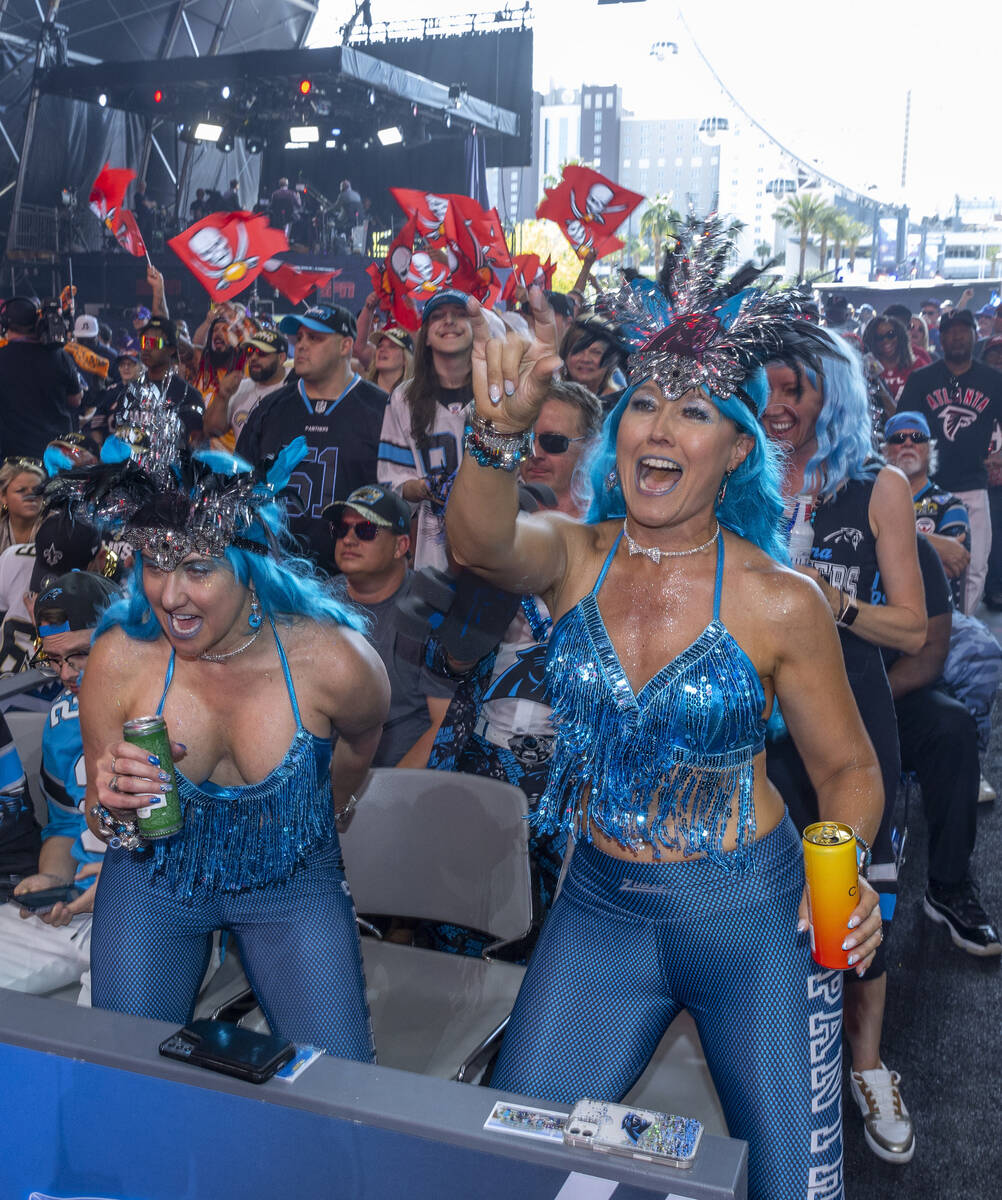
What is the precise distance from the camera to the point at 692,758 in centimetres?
186

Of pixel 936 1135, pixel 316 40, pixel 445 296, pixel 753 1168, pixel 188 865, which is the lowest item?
pixel 936 1135

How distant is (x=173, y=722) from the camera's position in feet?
7.32

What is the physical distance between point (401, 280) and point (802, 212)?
33.3m

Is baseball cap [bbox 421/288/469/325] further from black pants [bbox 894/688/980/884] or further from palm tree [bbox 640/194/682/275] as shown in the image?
black pants [bbox 894/688/980/884]

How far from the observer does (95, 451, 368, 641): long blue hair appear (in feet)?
7.25

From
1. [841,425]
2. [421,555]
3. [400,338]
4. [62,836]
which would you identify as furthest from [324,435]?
[841,425]

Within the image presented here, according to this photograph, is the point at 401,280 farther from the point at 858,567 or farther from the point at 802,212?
the point at 802,212

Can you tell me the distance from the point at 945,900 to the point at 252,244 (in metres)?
5.30

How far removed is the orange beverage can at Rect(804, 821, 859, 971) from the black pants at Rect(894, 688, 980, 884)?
7.24 feet

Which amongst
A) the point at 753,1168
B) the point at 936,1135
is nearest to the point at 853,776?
the point at 753,1168

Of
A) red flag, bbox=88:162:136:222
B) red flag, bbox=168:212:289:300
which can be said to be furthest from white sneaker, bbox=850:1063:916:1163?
red flag, bbox=88:162:136:222

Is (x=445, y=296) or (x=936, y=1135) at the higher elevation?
(x=445, y=296)

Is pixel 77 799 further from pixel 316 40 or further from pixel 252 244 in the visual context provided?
pixel 316 40

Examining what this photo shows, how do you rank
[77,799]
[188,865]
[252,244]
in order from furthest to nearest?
[252,244] → [77,799] → [188,865]
